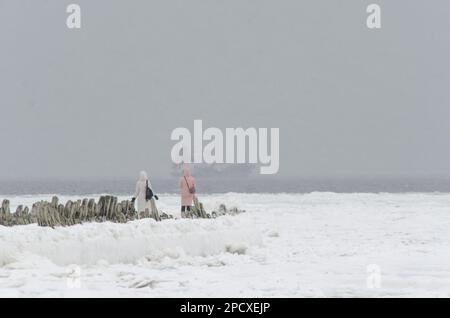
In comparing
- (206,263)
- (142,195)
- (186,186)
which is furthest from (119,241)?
(186,186)

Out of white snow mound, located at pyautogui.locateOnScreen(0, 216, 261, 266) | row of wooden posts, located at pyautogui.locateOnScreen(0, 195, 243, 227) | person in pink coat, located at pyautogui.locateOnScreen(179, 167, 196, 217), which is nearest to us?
white snow mound, located at pyautogui.locateOnScreen(0, 216, 261, 266)

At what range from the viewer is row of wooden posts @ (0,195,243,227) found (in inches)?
491

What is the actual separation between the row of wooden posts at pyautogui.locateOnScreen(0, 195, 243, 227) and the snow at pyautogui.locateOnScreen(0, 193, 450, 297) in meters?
0.56

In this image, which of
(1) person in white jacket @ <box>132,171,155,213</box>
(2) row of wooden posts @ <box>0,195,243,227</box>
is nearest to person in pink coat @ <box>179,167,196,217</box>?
(1) person in white jacket @ <box>132,171,155,213</box>

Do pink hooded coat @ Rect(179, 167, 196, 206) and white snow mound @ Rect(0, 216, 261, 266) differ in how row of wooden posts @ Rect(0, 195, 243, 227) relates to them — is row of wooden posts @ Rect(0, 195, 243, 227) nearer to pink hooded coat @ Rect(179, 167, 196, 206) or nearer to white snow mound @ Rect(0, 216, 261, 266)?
white snow mound @ Rect(0, 216, 261, 266)

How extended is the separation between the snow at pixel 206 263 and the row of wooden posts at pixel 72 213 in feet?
1.84

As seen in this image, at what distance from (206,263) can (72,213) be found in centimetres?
251

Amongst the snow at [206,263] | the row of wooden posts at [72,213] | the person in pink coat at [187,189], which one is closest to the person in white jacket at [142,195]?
the row of wooden posts at [72,213]

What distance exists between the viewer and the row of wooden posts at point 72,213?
12461 mm

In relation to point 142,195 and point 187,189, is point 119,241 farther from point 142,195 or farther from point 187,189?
point 187,189

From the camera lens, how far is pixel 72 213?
43.1 feet
